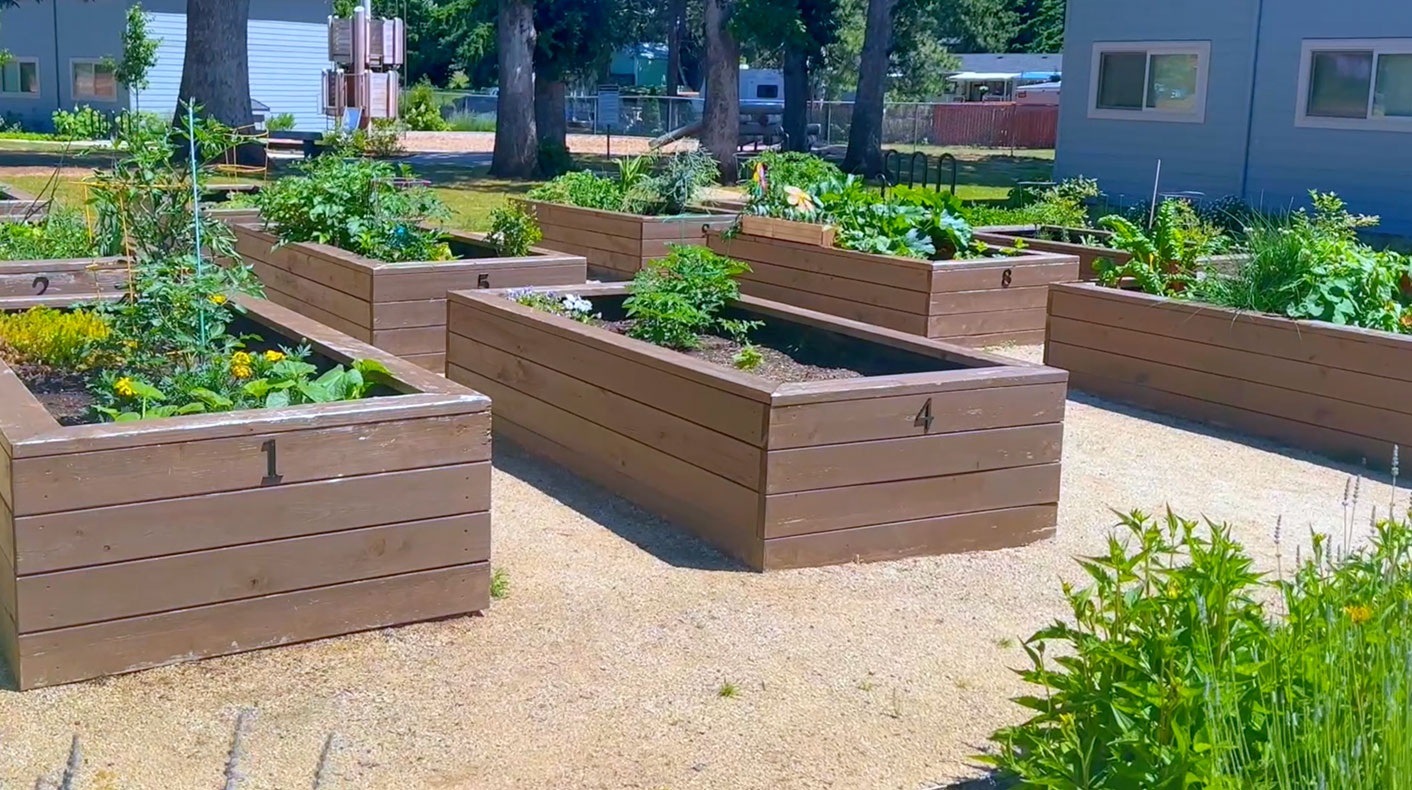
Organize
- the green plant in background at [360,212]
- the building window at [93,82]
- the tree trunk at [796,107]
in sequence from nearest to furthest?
the green plant in background at [360,212]
the tree trunk at [796,107]
the building window at [93,82]

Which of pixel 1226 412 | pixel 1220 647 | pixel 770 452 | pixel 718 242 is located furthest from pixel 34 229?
pixel 1220 647

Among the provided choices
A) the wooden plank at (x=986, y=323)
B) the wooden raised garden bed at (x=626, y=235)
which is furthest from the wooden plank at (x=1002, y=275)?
the wooden raised garden bed at (x=626, y=235)

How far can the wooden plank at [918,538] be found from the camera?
5.24 metres

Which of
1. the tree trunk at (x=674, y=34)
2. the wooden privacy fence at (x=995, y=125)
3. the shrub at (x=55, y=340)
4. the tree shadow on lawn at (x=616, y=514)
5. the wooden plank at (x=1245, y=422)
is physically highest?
the tree trunk at (x=674, y=34)

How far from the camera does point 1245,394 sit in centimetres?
757

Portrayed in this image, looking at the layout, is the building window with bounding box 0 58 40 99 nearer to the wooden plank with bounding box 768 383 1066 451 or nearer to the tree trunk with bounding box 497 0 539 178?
the tree trunk with bounding box 497 0 539 178

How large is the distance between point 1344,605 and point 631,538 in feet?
9.77

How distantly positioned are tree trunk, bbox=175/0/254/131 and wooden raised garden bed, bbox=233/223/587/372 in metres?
16.1

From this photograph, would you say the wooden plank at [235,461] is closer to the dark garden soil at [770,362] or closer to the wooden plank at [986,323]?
the dark garden soil at [770,362]

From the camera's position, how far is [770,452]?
5.11 metres

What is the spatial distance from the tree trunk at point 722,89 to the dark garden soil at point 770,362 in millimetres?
16145

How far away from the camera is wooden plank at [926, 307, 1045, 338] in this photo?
9.24 m

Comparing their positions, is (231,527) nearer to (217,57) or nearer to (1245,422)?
(1245,422)

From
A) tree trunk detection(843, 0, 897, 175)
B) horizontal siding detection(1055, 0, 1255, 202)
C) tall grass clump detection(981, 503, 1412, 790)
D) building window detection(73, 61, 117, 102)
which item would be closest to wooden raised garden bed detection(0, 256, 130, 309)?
tall grass clump detection(981, 503, 1412, 790)
